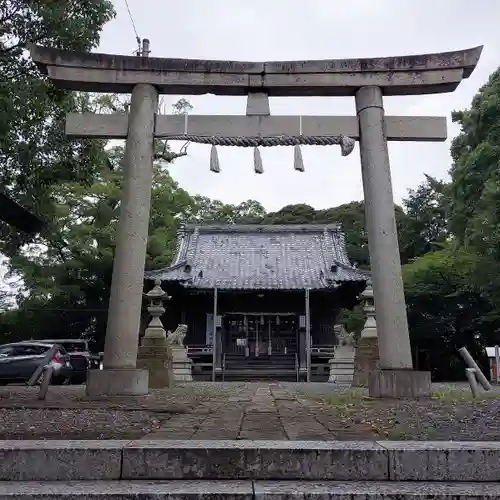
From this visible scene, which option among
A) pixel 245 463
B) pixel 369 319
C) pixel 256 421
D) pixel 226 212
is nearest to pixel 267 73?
pixel 256 421

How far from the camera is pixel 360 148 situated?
28.1 feet

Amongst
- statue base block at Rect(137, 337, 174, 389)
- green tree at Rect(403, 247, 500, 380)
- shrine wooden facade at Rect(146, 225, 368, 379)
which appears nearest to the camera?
statue base block at Rect(137, 337, 174, 389)

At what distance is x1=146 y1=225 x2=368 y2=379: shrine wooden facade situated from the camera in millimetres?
21734

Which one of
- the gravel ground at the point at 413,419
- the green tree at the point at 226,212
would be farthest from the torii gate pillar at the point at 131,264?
the green tree at the point at 226,212

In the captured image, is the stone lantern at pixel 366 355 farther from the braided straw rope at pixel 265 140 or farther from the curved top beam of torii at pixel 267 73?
the curved top beam of torii at pixel 267 73

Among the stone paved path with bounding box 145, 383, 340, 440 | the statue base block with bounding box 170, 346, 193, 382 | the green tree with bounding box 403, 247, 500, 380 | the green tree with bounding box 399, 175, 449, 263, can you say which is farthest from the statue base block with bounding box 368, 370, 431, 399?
the green tree with bounding box 399, 175, 449, 263

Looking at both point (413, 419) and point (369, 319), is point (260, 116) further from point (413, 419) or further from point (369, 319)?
point (369, 319)

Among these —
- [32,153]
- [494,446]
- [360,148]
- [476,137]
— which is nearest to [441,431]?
[494,446]

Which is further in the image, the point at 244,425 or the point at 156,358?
the point at 156,358

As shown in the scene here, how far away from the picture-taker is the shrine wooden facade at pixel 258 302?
856 inches

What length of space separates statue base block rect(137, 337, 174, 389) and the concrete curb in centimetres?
808

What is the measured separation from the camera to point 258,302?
22797 millimetres

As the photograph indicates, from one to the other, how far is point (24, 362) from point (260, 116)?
11.4m

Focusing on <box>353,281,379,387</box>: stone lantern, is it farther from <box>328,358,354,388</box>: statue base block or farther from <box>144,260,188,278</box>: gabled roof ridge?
<box>144,260,188,278</box>: gabled roof ridge
